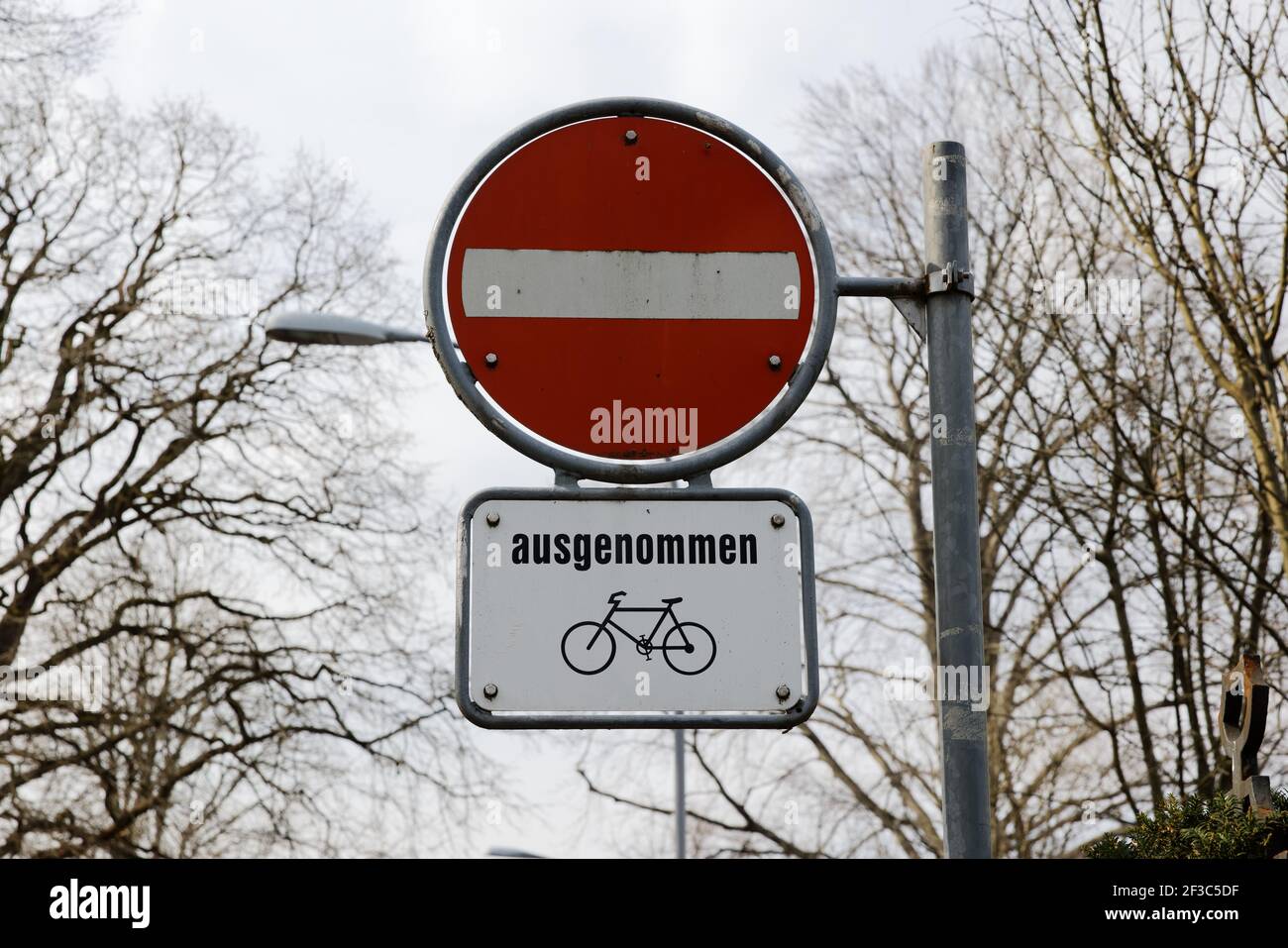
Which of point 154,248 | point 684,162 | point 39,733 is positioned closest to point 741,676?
→ point 684,162

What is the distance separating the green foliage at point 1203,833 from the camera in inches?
129

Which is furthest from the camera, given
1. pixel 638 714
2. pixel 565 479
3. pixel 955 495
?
pixel 955 495

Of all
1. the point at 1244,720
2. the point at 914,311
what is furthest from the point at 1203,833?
the point at 914,311

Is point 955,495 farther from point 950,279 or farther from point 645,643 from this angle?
point 645,643

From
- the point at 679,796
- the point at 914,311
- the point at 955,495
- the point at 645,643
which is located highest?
the point at 679,796

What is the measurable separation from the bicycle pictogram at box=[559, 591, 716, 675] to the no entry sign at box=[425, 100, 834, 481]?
0.19m

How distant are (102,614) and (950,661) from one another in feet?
48.5

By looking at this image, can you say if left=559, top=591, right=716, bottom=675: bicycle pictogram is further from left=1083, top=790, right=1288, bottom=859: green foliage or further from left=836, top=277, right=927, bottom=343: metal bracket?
left=1083, top=790, right=1288, bottom=859: green foliage

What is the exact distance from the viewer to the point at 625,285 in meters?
2.20

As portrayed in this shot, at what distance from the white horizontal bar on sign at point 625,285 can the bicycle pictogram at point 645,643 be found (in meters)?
0.43

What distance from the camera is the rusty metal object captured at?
3729 mm

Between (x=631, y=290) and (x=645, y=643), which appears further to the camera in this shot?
(x=631, y=290)

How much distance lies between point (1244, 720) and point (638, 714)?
2447mm
